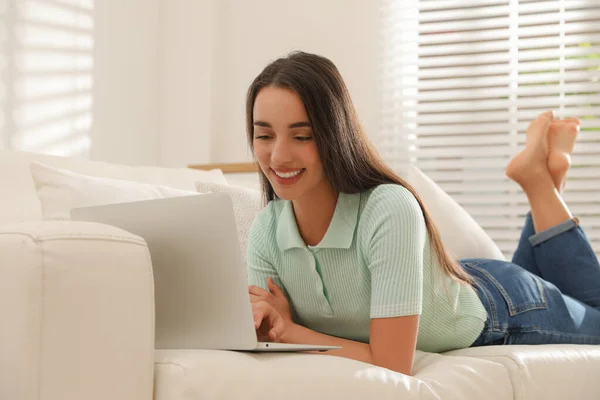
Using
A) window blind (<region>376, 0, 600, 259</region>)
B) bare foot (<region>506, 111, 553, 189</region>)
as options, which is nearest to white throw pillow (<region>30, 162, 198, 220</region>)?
bare foot (<region>506, 111, 553, 189</region>)

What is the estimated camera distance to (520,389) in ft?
4.60

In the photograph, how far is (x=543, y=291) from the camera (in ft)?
6.36

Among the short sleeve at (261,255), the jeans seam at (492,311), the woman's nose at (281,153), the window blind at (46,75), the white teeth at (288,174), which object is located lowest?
the jeans seam at (492,311)

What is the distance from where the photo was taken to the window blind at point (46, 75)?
2.59 m

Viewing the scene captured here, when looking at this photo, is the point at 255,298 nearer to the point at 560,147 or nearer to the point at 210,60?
the point at 560,147

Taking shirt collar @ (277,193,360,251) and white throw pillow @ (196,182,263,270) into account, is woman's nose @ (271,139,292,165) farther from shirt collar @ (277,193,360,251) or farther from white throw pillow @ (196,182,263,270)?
white throw pillow @ (196,182,263,270)

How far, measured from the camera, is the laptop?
1059 mm

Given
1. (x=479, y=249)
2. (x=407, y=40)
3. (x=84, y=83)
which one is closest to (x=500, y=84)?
(x=407, y=40)

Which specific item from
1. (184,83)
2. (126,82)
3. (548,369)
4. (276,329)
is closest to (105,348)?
(276,329)

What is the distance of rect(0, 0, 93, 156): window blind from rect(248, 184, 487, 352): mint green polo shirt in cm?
135

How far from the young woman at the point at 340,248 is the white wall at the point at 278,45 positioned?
6.40 feet

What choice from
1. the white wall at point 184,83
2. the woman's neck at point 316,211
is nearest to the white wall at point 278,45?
the white wall at point 184,83

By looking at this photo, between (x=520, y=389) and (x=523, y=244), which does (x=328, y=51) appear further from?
(x=520, y=389)

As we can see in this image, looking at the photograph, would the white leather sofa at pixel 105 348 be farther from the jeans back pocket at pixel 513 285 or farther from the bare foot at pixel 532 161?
the bare foot at pixel 532 161
